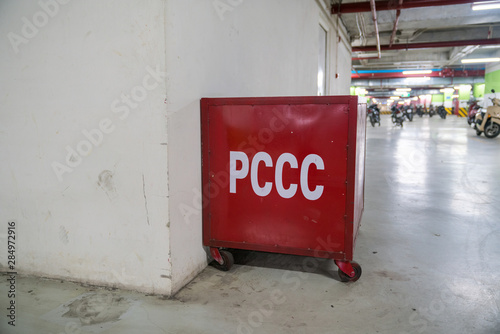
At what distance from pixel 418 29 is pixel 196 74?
9.97 m

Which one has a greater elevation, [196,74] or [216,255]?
[196,74]

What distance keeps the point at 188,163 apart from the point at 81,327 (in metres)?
0.89

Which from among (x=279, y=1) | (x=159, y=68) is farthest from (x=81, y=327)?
(x=279, y=1)

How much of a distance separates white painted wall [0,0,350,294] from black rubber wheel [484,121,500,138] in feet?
35.3

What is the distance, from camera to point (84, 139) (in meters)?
1.88

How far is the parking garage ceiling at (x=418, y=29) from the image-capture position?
22.5ft

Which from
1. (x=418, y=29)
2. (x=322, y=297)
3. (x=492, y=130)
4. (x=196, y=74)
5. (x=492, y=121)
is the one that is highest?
(x=418, y=29)

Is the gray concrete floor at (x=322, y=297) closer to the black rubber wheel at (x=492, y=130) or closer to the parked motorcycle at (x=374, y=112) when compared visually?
the black rubber wheel at (x=492, y=130)

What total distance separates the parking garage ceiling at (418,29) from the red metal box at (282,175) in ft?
16.6

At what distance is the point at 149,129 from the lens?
175cm

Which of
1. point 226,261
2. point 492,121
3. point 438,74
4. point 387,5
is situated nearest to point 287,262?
point 226,261

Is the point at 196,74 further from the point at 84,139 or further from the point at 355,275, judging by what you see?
the point at 355,275

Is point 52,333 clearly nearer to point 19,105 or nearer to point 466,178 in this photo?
point 19,105

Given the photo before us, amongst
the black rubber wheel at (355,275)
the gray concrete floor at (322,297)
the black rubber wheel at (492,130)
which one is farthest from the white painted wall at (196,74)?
the black rubber wheel at (492,130)
